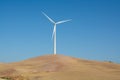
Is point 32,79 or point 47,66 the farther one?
point 47,66

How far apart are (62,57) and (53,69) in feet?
48.6

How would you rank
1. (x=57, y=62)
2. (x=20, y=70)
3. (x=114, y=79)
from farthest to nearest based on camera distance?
(x=57, y=62) < (x=20, y=70) < (x=114, y=79)

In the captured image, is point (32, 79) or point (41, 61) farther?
point (41, 61)

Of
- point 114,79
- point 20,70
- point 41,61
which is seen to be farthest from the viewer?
point 41,61

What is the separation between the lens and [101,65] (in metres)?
91.3

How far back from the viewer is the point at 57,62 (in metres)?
87.0

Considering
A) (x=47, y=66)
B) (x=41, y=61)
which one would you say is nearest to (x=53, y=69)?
(x=47, y=66)

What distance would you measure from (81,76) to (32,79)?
8388 mm

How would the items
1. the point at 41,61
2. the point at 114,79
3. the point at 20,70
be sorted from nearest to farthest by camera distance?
the point at 114,79
the point at 20,70
the point at 41,61

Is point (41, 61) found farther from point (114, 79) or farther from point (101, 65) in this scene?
point (114, 79)

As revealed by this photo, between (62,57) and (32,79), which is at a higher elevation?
(62,57)

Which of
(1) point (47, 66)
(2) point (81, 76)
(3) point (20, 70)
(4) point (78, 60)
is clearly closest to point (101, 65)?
(4) point (78, 60)

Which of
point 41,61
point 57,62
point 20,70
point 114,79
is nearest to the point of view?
point 114,79

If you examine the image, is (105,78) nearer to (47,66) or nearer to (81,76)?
(81,76)
